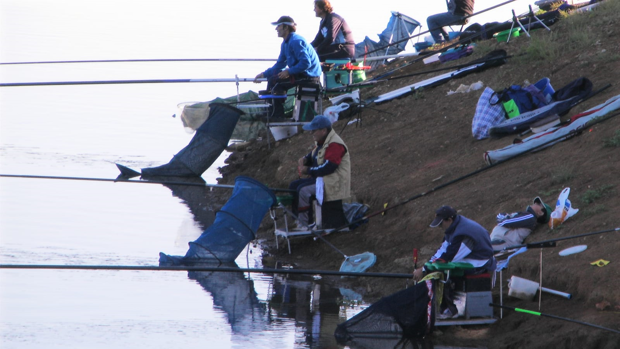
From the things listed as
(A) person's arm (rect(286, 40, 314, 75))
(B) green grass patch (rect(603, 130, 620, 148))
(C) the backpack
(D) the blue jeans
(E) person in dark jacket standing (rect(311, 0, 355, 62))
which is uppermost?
(D) the blue jeans

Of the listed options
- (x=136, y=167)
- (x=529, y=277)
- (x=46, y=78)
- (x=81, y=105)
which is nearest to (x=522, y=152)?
(x=529, y=277)

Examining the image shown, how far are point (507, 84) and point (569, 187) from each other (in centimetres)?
419

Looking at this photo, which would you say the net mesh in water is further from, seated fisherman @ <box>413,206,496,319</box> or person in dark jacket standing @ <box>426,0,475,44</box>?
person in dark jacket standing @ <box>426,0,475,44</box>

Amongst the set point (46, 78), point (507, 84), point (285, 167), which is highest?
point (46, 78)

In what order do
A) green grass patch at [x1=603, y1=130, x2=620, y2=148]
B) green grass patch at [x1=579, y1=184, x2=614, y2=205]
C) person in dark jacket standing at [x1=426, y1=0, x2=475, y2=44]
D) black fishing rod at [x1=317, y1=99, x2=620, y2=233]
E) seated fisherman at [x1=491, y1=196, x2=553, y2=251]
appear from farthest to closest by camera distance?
1. person in dark jacket standing at [x1=426, y1=0, x2=475, y2=44]
2. black fishing rod at [x1=317, y1=99, x2=620, y2=233]
3. green grass patch at [x1=603, y1=130, x2=620, y2=148]
4. green grass patch at [x1=579, y1=184, x2=614, y2=205]
5. seated fisherman at [x1=491, y1=196, x2=553, y2=251]

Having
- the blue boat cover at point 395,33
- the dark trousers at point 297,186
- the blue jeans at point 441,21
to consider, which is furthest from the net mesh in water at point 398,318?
the blue boat cover at point 395,33

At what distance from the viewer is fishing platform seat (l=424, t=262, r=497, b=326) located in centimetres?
670

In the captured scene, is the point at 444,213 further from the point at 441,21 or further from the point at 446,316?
the point at 441,21

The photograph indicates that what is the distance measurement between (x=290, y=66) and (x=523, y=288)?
568 centimetres

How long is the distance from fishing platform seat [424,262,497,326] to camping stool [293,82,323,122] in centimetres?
531

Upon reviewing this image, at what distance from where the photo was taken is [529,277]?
7.23 m

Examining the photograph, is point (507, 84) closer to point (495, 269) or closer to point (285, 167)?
point (285, 167)

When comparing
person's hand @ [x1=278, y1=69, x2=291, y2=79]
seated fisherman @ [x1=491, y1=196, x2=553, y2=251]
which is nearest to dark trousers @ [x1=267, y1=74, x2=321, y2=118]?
person's hand @ [x1=278, y1=69, x2=291, y2=79]

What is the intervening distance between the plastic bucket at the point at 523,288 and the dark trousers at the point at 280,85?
5.41 meters
